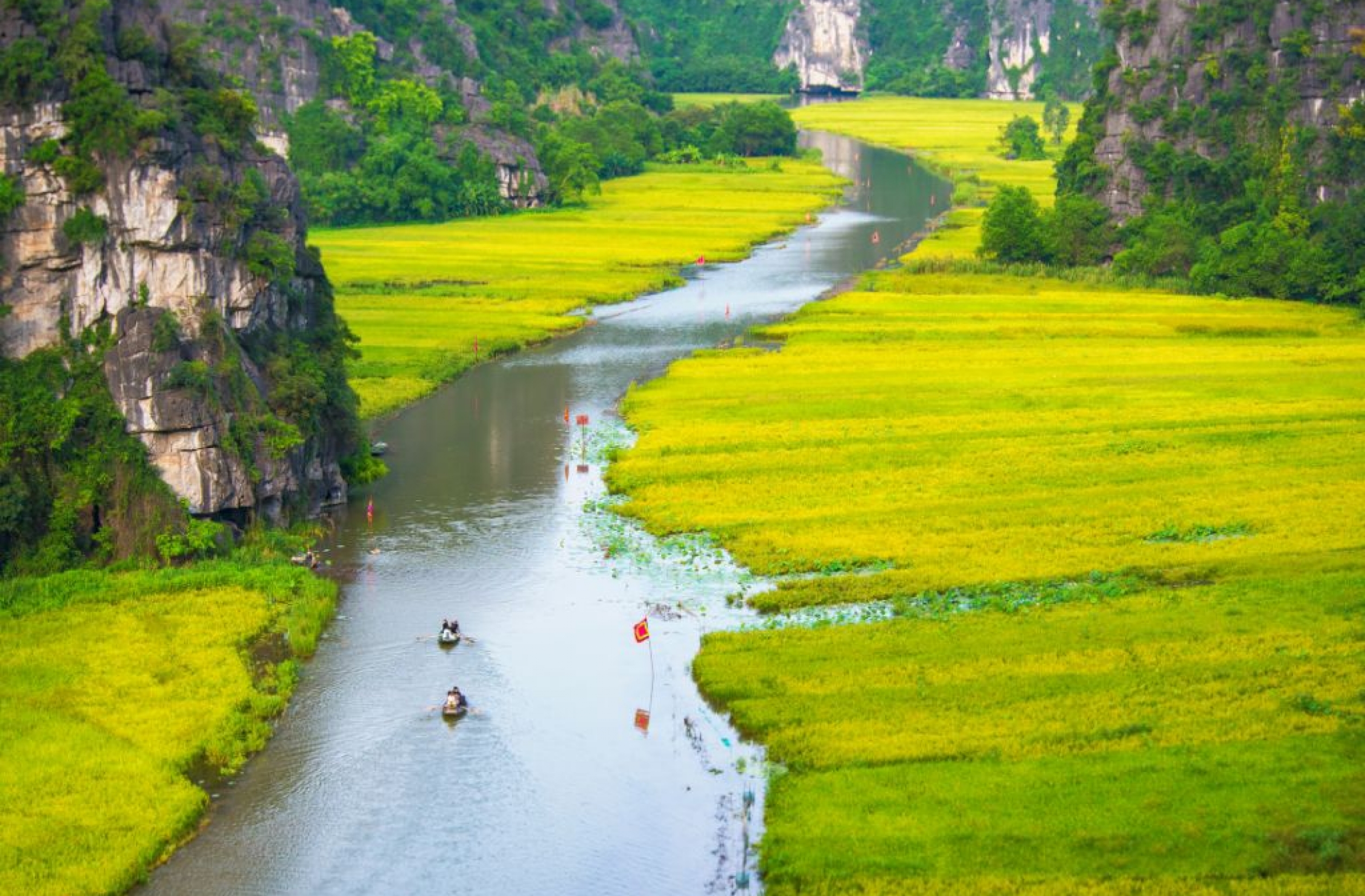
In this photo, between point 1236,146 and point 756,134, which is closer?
point 1236,146

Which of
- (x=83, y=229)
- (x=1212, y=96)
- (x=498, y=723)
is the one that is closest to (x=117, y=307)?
(x=83, y=229)

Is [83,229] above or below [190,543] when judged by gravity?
above

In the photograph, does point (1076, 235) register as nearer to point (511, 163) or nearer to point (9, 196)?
point (511, 163)

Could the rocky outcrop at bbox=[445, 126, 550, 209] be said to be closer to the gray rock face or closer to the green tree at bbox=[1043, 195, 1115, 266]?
the gray rock face

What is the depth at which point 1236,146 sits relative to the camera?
4114 inches

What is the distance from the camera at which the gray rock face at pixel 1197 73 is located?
330 ft

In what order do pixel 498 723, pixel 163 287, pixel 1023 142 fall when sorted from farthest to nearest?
pixel 1023 142 < pixel 163 287 < pixel 498 723

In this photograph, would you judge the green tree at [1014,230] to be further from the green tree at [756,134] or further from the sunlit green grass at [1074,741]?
the green tree at [756,134]

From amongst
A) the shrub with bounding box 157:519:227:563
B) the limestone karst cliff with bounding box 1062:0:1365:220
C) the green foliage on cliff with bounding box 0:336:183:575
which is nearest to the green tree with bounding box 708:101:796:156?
the limestone karst cliff with bounding box 1062:0:1365:220

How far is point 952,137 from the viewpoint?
648ft

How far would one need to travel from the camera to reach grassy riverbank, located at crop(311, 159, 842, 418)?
255ft

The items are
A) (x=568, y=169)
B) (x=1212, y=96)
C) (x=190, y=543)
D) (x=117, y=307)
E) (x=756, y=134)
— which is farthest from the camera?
(x=756, y=134)

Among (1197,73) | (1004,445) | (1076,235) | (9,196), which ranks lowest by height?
(1004,445)

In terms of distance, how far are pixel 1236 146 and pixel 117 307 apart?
255 ft
